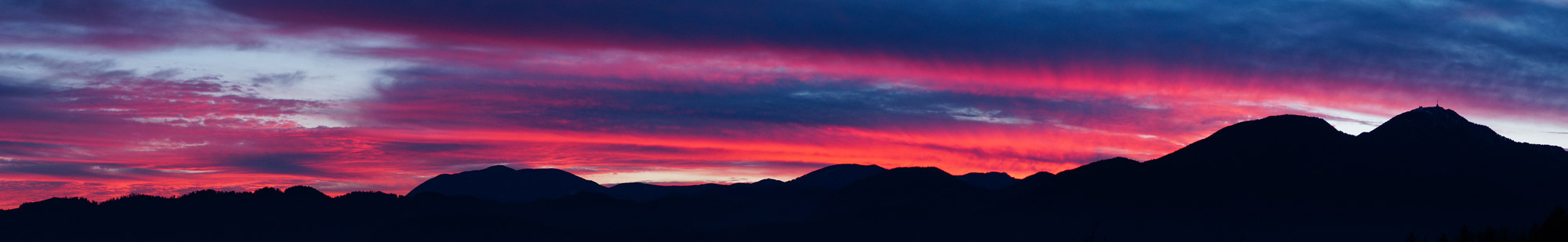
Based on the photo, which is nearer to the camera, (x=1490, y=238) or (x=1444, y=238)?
(x=1490, y=238)

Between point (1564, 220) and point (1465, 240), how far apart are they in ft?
47.9

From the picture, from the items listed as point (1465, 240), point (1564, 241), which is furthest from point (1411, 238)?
point (1564, 241)

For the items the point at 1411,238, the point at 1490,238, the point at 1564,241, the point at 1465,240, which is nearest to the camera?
the point at 1564,241

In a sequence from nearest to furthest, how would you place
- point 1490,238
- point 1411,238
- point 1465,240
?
point 1490,238 < point 1465,240 < point 1411,238

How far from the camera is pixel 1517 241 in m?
104

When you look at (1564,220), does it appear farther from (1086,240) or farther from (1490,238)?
(1086,240)

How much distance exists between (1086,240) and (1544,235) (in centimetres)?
3428

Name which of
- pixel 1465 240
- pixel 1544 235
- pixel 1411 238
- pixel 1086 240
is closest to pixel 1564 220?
pixel 1544 235

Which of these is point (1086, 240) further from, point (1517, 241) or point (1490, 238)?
point (1517, 241)

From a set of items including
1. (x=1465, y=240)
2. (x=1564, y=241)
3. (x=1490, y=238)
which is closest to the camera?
(x=1564, y=241)

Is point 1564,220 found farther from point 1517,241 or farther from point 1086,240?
point 1086,240

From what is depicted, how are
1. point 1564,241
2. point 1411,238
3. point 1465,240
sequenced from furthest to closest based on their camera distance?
point 1411,238
point 1465,240
point 1564,241

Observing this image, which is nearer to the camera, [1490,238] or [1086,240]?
[1086,240]

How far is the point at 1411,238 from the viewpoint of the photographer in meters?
114
